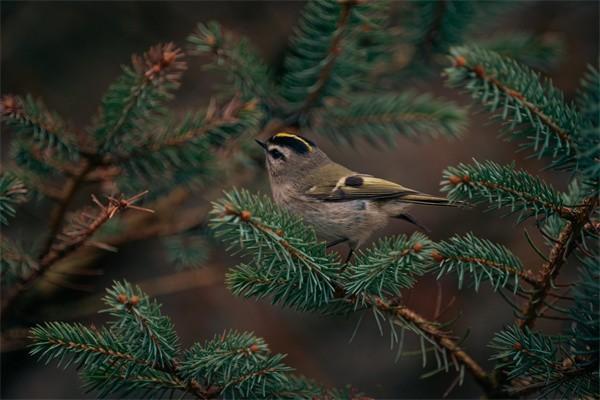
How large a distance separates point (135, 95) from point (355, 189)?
2.83 ft

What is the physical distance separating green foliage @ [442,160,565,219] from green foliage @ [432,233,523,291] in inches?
4.2

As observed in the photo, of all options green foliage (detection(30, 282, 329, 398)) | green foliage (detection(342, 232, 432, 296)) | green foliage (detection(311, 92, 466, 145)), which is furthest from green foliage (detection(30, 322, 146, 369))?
green foliage (detection(311, 92, 466, 145))

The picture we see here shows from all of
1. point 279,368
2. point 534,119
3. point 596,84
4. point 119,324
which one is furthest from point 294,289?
point 596,84

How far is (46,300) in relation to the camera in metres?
2.61

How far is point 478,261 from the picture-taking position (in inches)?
54.7

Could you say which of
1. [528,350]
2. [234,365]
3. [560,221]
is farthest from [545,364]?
[234,365]

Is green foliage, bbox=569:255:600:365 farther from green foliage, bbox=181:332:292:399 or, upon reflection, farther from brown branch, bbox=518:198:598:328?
green foliage, bbox=181:332:292:399

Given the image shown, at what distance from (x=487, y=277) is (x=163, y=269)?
2.34 m

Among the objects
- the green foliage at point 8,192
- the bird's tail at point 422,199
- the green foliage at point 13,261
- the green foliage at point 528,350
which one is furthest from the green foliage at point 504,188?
the green foliage at point 13,261

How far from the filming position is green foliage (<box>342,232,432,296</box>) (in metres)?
1.32

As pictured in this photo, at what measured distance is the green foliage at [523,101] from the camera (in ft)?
4.34

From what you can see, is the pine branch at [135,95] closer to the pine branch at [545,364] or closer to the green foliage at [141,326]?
the green foliage at [141,326]

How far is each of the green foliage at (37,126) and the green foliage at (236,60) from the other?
536 millimetres

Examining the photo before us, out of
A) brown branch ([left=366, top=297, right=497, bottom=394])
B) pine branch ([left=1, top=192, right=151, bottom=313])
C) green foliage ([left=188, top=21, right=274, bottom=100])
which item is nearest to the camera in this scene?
A: brown branch ([left=366, top=297, right=497, bottom=394])
